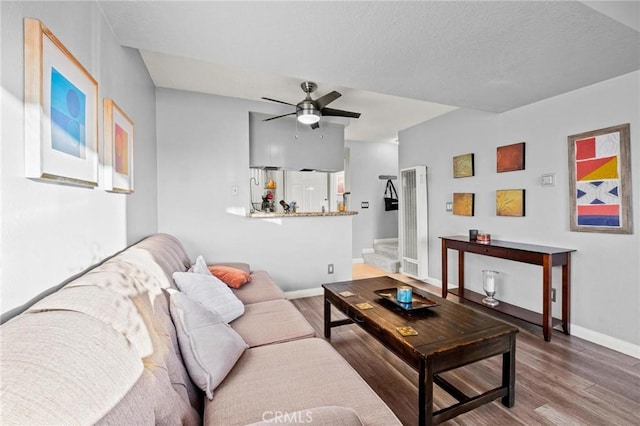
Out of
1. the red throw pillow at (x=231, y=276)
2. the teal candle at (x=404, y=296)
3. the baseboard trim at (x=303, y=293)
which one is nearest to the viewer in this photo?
the teal candle at (x=404, y=296)

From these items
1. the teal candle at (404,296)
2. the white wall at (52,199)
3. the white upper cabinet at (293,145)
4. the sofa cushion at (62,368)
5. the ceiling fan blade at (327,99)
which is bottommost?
the teal candle at (404,296)

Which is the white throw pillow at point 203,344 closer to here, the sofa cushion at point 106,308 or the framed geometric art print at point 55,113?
the sofa cushion at point 106,308

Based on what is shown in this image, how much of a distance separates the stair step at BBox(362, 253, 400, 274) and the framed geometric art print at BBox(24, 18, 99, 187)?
4.57 meters

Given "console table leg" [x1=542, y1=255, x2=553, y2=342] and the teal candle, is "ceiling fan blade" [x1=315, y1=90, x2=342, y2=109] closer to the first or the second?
the teal candle

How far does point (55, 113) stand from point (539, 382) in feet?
10.0

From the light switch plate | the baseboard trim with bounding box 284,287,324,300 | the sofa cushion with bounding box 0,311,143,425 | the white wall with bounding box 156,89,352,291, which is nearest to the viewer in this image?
the sofa cushion with bounding box 0,311,143,425

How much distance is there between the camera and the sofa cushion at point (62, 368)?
463 millimetres

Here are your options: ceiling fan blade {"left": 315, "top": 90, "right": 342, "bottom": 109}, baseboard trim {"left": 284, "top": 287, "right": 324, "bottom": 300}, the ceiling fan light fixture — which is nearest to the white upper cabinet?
the ceiling fan light fixture

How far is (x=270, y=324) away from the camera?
179 centimetres

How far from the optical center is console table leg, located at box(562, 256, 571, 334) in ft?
8.62

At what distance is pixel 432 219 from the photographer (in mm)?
4344

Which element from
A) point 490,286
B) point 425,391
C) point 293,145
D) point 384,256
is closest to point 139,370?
point 425,391

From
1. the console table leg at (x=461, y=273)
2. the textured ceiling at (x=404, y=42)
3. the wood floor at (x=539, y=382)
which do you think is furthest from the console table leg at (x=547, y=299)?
the textured ceiling at (x=404, y=42)

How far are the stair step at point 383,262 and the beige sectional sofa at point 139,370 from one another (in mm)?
3674
